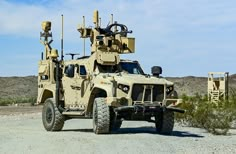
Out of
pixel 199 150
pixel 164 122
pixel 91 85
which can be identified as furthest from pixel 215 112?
pixel 199 150

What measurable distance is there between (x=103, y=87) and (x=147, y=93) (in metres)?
1.43

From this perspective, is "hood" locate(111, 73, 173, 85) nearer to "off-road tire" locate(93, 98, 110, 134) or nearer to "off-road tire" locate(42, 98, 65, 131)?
"off-road tire" locate(93, 98, 110, 134)

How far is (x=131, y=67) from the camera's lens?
21.7 m

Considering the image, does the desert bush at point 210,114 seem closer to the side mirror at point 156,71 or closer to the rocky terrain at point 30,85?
the side mirror at point 156,71

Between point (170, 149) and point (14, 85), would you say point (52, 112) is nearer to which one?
point (170, 149)

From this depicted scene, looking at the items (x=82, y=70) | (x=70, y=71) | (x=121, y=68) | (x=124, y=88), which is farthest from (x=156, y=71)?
(x=70, y=71)

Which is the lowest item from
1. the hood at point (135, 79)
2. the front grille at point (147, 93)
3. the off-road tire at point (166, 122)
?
the off-road tire at point (166, 122)

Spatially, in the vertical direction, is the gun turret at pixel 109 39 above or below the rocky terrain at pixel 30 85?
above

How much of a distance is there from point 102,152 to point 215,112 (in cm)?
1032

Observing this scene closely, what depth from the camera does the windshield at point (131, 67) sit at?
21.5 meters

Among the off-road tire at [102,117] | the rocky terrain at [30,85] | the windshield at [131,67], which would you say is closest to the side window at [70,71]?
the windshield at [131,67]

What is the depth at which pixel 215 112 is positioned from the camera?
23766mm

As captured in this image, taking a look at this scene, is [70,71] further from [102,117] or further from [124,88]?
[102,117]

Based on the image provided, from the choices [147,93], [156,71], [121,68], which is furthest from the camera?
[121,68]
